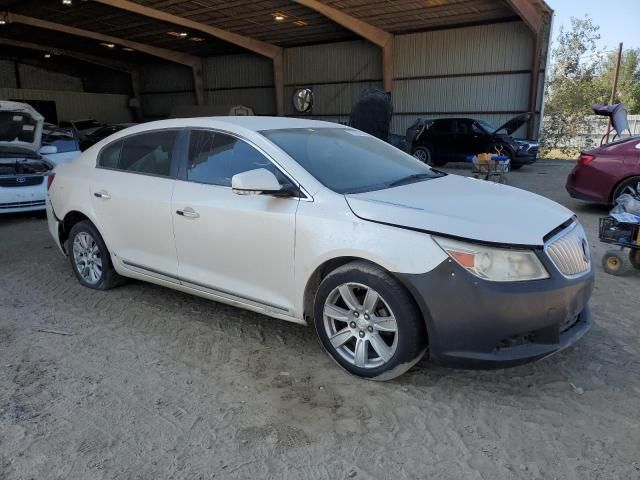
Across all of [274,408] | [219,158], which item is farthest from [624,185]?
[274,408]

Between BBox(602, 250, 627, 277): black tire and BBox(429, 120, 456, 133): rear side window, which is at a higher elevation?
BBox(429, 120, 456, 133): rear side window

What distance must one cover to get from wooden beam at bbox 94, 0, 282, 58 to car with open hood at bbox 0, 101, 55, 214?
36.5 feet

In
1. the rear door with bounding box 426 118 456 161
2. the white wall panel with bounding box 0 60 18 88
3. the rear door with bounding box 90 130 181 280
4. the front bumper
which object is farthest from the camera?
the white wall panel with bounding box 0 60 18 88

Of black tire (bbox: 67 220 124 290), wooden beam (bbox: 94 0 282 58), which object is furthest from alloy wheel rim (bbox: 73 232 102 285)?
wooden beam (bbox: 94 0 282 58)

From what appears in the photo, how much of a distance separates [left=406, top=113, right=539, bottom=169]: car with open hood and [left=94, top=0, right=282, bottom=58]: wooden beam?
33.9ft

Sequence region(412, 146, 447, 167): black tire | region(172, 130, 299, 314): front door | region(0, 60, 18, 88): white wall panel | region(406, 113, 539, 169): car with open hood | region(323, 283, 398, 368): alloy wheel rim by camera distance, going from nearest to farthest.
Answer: region(323, 283, 398, 368): alloy wheel rim < region(172, 130, 299, 314): front door < region(406, 113, 539, 169): car with open hood < region(412, 146, 447, 167): black tire < region(0, 60, 18, 88): white wall panel

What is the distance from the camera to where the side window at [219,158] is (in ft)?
11.6

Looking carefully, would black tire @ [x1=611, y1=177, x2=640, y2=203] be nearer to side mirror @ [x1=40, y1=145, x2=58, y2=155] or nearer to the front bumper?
the front bumper

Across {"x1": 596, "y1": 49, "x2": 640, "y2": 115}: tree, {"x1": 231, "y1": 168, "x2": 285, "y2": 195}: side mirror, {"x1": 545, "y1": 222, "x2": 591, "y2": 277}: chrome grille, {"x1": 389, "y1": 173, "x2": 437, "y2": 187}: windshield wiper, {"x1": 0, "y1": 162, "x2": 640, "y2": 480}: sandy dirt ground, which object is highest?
{"x1": 596, "y1": 49, "x2": 640, "y2": 115}: tree

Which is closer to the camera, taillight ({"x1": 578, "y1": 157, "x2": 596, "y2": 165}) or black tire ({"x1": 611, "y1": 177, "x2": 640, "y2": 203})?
black tire ({"x1": 611, "y1": 177, "x2": 640, "y2": 203})

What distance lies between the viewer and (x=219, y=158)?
3725mm

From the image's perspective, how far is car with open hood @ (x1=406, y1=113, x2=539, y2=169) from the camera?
52.3 feet

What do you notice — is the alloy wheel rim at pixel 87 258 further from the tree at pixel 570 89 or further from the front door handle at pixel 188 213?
the tree at pixel 570 89

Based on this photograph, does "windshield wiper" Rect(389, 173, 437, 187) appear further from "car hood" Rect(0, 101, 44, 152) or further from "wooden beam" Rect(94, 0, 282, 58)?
"wooden beam" Rect(94, 0, 282, 58)
